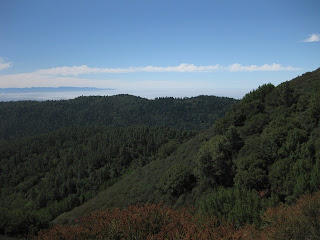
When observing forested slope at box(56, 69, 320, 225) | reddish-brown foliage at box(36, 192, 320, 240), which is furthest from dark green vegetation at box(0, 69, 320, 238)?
reddish-brown foliage at box(36, 192, 320, 240)

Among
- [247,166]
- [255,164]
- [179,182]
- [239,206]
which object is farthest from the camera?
[179,182]

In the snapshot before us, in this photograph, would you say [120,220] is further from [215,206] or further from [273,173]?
[273,173]

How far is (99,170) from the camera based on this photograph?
105500mm

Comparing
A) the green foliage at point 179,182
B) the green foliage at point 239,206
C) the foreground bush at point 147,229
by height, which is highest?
the foreground bush at point 147,229

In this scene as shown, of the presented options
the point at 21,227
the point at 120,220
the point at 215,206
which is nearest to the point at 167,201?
the point at 215,206

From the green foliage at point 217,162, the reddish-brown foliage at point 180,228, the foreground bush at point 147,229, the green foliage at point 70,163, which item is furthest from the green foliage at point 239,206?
the green foliage at point 70,163

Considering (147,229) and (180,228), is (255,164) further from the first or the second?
(147,229)

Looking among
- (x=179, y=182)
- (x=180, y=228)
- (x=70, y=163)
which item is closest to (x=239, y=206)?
(x=180, y=228)

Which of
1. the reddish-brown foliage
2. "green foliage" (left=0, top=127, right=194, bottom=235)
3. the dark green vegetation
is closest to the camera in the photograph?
the reddish-brown foliage

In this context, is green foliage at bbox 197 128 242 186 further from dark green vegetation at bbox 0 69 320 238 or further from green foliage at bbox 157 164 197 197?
green foliage at bbox 157 164 197 197

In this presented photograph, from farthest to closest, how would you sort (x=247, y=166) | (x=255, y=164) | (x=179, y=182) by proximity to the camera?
(x=179, y=182), (x=247, y=166), (x=255, y=164)

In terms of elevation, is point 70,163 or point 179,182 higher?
point 179,182

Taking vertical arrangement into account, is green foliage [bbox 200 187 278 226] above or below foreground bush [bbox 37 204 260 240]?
below

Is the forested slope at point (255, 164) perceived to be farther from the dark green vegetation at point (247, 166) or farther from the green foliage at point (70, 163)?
the green foliage at point (70, 163)
